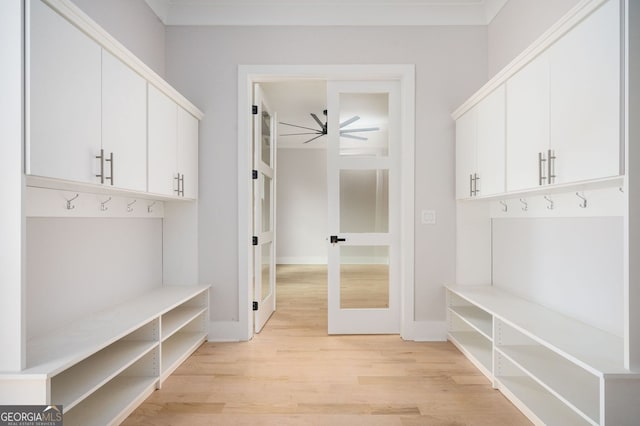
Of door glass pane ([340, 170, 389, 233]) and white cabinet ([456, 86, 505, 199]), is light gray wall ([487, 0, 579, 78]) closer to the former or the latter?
white cabinet ([456, 86, 505, 199])

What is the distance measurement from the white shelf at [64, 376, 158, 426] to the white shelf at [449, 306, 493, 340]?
91.8 inches

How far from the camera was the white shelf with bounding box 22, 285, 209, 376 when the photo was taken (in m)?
1.61

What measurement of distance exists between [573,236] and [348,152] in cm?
198

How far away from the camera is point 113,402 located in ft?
6.93

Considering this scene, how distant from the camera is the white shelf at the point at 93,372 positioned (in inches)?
68.6

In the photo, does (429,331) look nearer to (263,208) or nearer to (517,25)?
(263,208)

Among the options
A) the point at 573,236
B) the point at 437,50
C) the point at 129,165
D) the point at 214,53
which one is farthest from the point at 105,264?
the point at 437,50

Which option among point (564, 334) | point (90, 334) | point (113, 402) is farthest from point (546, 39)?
point (113, 402)

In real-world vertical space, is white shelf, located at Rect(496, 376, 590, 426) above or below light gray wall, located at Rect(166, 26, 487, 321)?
below

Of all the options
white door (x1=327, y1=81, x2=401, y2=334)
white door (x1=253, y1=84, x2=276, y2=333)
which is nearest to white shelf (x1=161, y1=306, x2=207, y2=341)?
white door (x1=253, y1=84, x2=276, y2=333)

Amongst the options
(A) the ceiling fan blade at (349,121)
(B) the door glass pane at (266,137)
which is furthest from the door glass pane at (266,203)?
(A) the ceiling fan blade at (349,121)

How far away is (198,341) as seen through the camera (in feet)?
10.6

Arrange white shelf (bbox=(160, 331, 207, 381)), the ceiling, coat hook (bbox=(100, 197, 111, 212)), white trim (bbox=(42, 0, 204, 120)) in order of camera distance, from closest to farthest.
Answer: white trim (bbox=(42, 0, 204, 120))
coat hook (bbox=(100, 197, 111, 212))
white shelf (bbox=(160, 331, 207, 381))
the ceiling

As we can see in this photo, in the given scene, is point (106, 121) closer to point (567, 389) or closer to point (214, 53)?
point (214, 53)
